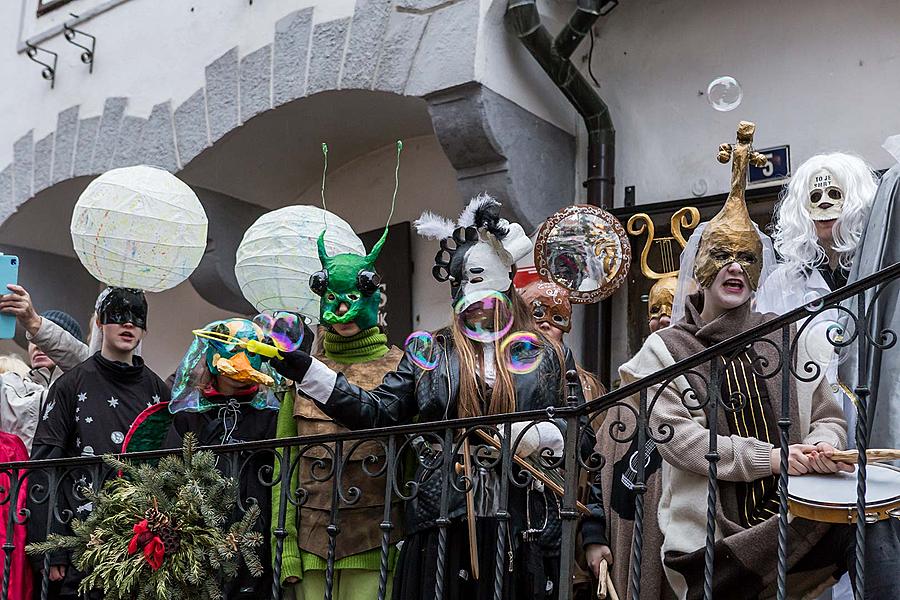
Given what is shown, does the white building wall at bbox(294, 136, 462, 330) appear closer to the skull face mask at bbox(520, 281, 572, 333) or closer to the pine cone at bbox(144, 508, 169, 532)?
the skull face mask at bbox(520, 281, 572, 333)

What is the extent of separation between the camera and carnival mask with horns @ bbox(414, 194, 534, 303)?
13.6 feet

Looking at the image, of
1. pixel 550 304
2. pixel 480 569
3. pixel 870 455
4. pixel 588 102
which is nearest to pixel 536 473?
pixel 480 569

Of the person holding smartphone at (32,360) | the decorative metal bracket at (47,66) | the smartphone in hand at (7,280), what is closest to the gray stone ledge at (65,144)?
the decorative metal bracket at (47,66)

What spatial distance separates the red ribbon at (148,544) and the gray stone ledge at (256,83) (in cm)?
353

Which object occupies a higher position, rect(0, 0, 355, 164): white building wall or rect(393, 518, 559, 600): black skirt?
rect(0, 0, 355, 164): white building wall

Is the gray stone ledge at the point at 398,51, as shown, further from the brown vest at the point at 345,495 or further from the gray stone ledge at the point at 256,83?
the brown vest at the point at 345,495

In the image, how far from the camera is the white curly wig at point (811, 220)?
179 inches

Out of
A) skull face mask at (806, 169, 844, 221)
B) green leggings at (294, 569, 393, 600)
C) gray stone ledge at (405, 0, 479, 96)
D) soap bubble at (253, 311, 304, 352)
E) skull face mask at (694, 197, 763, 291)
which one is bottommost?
green leggings at (294, 569, 393, 600)

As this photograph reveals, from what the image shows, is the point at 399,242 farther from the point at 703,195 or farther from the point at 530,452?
the point at 530,452

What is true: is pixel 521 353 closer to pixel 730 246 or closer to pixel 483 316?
pixel 483 316

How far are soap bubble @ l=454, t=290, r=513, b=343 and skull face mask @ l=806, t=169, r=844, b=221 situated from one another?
4.30 ft

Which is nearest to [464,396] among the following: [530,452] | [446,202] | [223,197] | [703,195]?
[530,452]

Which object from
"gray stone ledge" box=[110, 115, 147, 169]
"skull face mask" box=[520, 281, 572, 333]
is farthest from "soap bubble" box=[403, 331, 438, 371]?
"gray stone ledge" box=[110, 115, 147, 169]

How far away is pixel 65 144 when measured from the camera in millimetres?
8578
